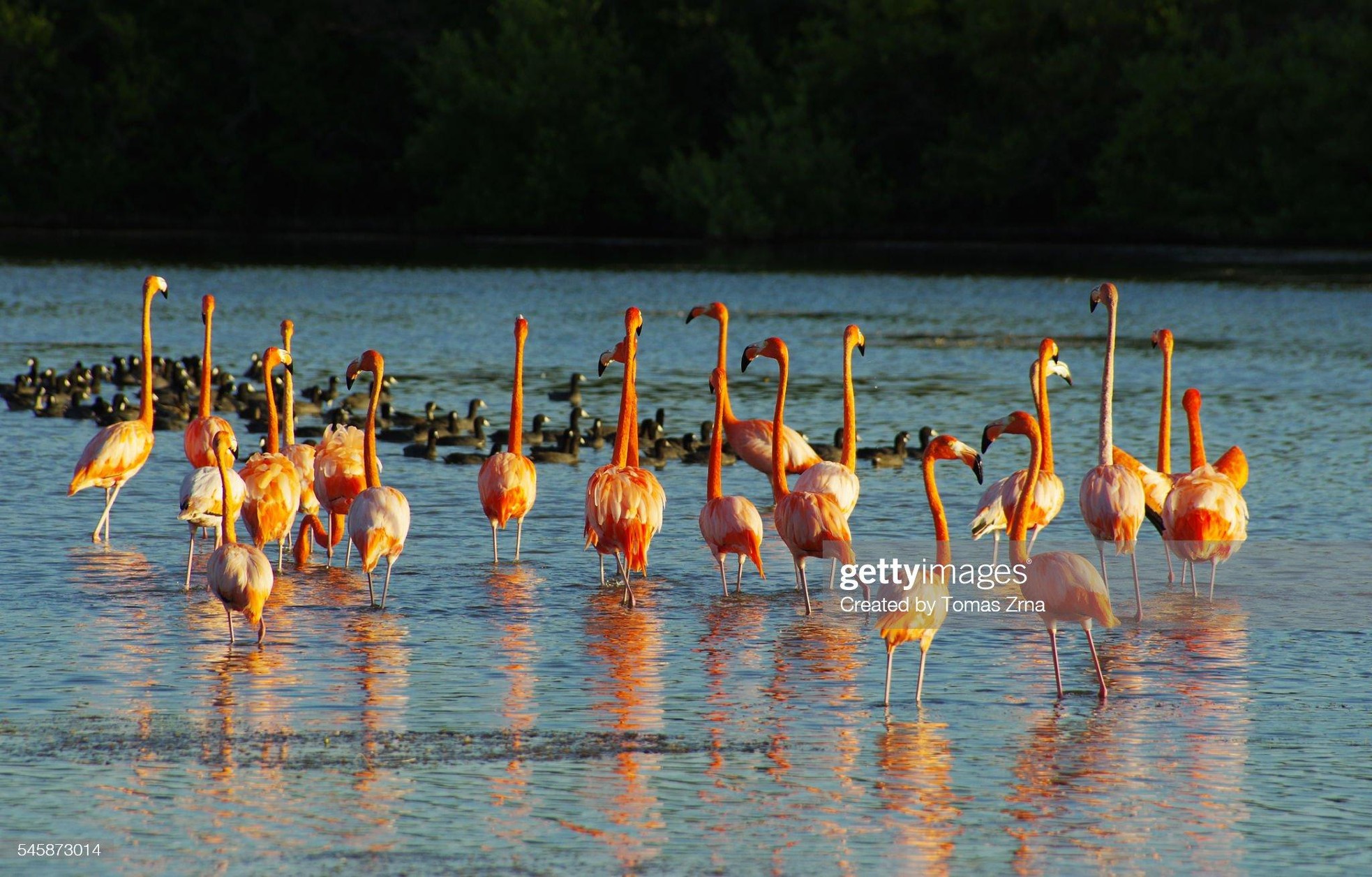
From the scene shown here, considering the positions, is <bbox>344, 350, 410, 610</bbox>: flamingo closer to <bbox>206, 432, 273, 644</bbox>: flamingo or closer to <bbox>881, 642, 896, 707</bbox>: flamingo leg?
<bbox>206, 432, 273, 644</bbox>: flamingo

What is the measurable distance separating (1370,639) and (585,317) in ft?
86.3

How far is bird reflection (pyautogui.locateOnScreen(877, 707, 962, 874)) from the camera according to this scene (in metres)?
6.65

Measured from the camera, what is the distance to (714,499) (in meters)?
10.8

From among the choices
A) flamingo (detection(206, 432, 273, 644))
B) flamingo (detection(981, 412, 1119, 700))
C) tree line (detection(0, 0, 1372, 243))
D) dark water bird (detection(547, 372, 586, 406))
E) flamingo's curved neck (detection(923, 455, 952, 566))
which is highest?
tree line (detection(0, 0, 1372, 243))

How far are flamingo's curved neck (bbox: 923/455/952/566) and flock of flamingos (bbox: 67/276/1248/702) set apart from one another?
0.02m

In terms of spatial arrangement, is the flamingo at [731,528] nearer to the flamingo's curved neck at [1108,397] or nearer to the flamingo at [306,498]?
the flamingo's curved neck at [1108,397]

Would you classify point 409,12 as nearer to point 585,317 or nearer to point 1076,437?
point 585,317

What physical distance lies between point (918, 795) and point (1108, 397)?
14.8 ft

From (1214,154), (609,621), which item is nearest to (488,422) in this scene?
(609,621)

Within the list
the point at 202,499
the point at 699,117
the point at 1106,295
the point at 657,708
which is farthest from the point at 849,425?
the point at 699,117

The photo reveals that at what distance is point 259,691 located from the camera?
8.53 meters

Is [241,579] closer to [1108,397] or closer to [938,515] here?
[938,515]

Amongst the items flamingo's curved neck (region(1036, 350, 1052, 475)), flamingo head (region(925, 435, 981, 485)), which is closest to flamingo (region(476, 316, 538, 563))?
flamingo's curved neck (region(1036, 350, 1052, 475))

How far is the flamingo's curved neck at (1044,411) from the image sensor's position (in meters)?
11.1
